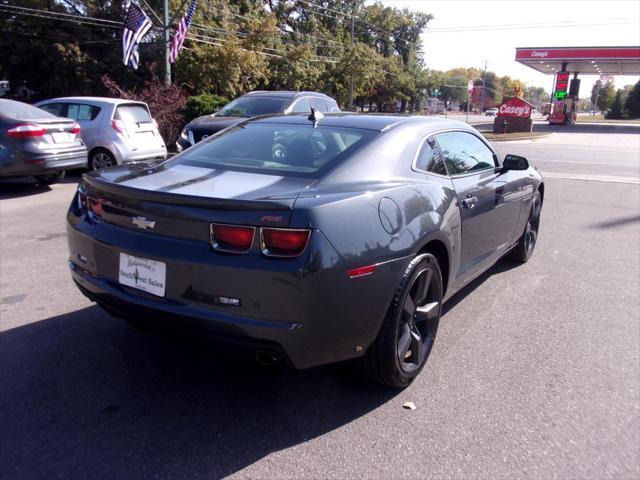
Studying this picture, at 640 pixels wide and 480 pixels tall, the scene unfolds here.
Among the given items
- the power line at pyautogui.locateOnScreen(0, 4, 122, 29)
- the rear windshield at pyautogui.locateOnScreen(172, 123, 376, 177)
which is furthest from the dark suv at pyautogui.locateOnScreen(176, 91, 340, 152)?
the power line at pyautogui.locateOnScreen(0, 4, 122, 29)

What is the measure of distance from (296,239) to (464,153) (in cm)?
225

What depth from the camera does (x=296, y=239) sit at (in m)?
2.49

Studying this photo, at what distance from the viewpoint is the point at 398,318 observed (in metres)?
2.95

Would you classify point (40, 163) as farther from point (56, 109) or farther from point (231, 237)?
point (231, 237)

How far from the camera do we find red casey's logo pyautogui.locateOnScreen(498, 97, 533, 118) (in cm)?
3341

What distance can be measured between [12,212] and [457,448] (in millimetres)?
7498

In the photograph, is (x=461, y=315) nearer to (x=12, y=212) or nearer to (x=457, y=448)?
(x=457, y=448)

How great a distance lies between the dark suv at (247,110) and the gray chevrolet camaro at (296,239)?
6.79 m

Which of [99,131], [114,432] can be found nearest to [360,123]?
[114,432]

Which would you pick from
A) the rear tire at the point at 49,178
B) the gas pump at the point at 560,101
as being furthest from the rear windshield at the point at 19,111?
the gas pump at the point at 560,101

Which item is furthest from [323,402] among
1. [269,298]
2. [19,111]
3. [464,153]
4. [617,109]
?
[617,109]

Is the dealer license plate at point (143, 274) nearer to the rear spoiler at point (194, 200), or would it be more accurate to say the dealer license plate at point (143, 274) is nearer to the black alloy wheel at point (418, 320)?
the rear spoiler at point (194, 200)

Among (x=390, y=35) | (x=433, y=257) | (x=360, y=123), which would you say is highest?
(x=390, y=35)

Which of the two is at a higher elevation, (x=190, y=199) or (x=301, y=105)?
(x=301, y=105)
